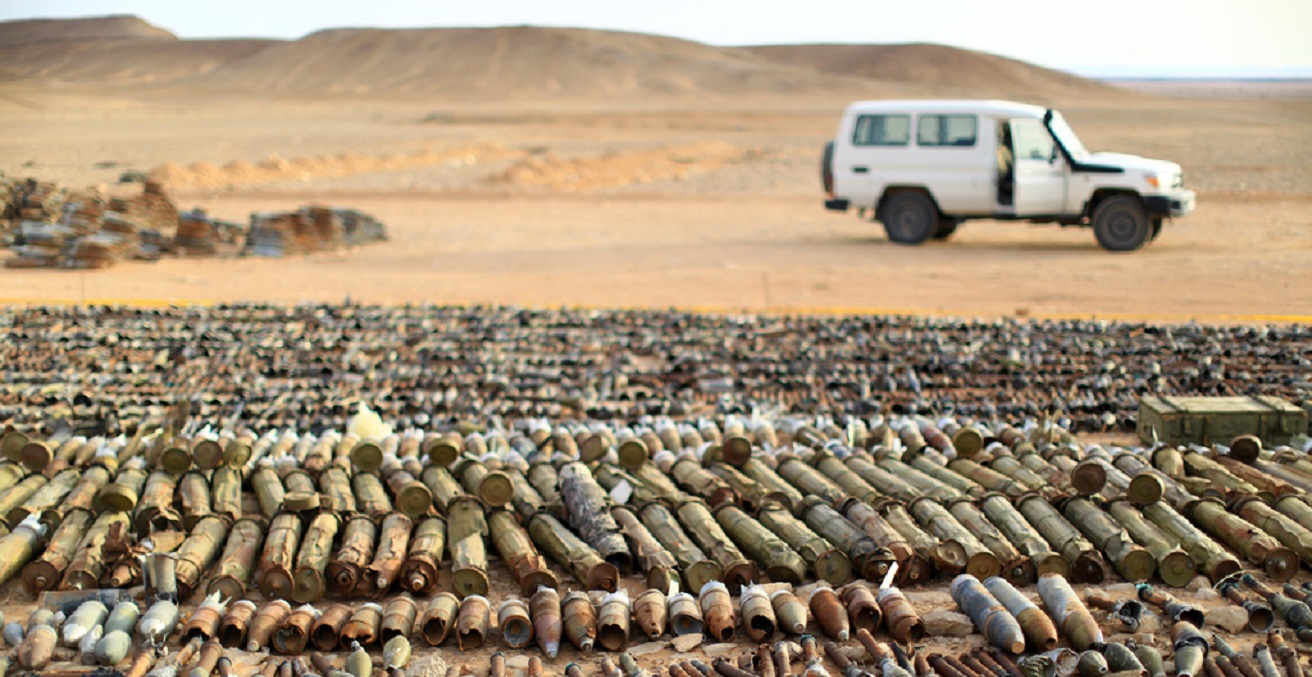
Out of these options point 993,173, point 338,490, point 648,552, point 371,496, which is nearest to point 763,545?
point 648,552

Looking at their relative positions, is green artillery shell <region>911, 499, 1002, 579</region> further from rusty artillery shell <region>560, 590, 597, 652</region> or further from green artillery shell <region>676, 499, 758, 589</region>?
rusty artillery shell <region>560, 590, 597, 652</region>

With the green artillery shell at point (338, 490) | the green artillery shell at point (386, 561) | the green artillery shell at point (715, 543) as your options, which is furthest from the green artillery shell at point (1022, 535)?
the green artillery shell at point (338, 490)

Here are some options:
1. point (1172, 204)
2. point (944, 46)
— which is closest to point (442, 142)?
point (1172, 204)

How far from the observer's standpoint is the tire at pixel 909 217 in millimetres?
18734

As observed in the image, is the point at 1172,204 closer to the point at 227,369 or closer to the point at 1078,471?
the point at 1078,471

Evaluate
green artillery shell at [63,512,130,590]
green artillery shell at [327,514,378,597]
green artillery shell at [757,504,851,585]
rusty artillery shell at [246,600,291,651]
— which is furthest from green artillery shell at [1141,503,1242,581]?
green artillery shell at [63,512,130,590]

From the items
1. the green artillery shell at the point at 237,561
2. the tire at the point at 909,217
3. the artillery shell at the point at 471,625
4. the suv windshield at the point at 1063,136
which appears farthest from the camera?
the tire at the point at 909,217

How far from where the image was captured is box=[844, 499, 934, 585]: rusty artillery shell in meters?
6.00

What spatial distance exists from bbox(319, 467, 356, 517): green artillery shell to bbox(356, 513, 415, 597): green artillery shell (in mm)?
395

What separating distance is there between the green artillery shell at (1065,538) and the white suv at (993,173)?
1169 cm

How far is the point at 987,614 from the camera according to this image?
5.37 meters

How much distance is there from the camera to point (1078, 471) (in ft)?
22.4

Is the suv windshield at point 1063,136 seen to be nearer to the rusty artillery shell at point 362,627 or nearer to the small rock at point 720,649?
the small rock at point 720,649

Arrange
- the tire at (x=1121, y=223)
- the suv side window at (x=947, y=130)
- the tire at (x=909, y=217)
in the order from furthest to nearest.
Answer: the tire at (x=909, y=217) < the suv side window at (x=947, y=130) < the tire at (x=1121, y=223)
